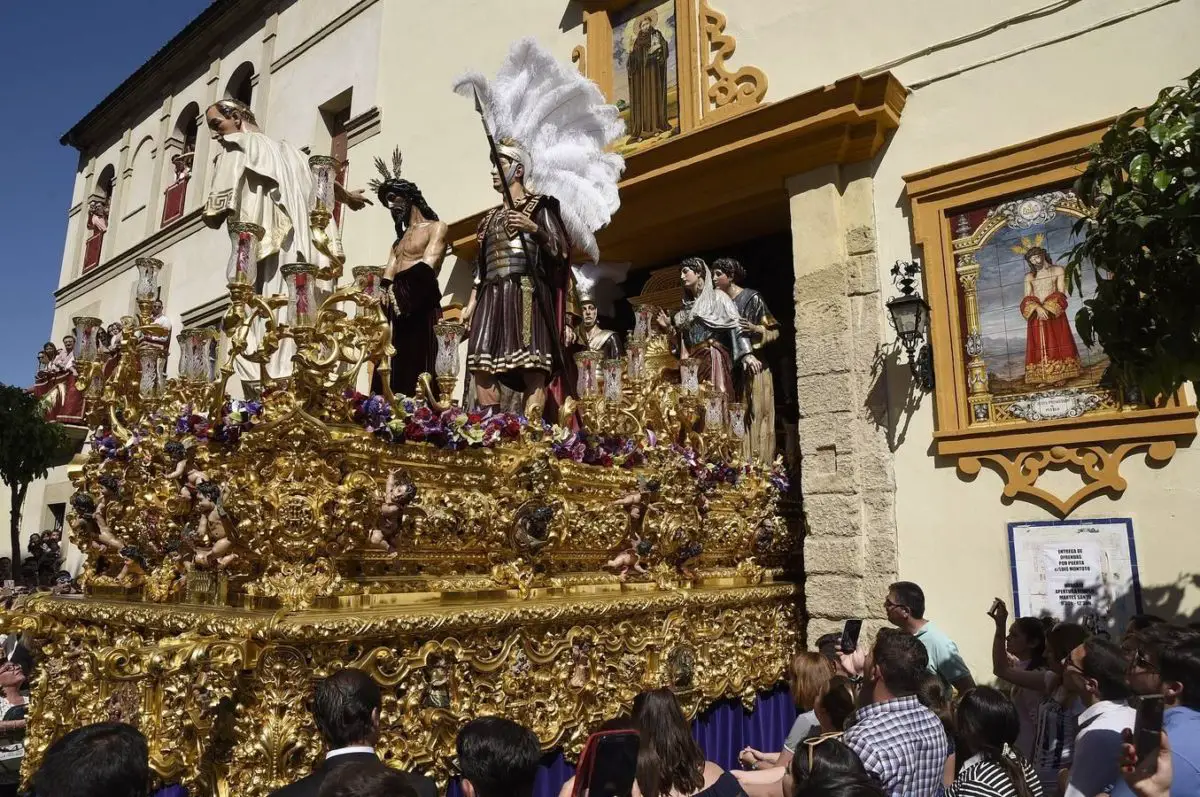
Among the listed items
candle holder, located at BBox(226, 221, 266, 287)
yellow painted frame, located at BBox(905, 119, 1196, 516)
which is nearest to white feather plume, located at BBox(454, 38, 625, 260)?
yellow painted frame, located at BBox(905, 119, 1196, 516)

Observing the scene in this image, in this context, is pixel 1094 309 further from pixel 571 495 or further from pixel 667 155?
pixel 667 155

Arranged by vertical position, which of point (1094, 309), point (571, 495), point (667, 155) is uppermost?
point (667, 155)

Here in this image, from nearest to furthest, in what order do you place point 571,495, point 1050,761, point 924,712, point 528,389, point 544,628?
point 924,712 → point 1050,761 → point 544,628 → point 571,495 → point 528,389

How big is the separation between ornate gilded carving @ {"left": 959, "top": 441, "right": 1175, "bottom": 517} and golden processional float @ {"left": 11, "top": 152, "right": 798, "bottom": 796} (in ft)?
7.10

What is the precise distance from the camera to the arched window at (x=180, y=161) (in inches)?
585

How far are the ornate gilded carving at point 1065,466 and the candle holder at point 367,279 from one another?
4284 mm

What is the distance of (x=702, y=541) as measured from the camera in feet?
18.9

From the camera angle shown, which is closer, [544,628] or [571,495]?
[544,628]

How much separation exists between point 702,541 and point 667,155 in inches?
151

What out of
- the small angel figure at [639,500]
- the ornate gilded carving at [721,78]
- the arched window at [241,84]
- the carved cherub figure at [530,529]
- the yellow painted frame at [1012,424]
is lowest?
the carved cherub figure at [530,529]

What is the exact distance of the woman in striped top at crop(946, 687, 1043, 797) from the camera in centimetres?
254

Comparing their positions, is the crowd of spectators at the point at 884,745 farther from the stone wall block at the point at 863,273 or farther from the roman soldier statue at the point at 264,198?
the stone wall block at the point at 863,273

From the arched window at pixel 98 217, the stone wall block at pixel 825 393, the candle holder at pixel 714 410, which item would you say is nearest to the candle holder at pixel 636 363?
the candle holder at pixel 714 410

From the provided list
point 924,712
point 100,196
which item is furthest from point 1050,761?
point 100,196
